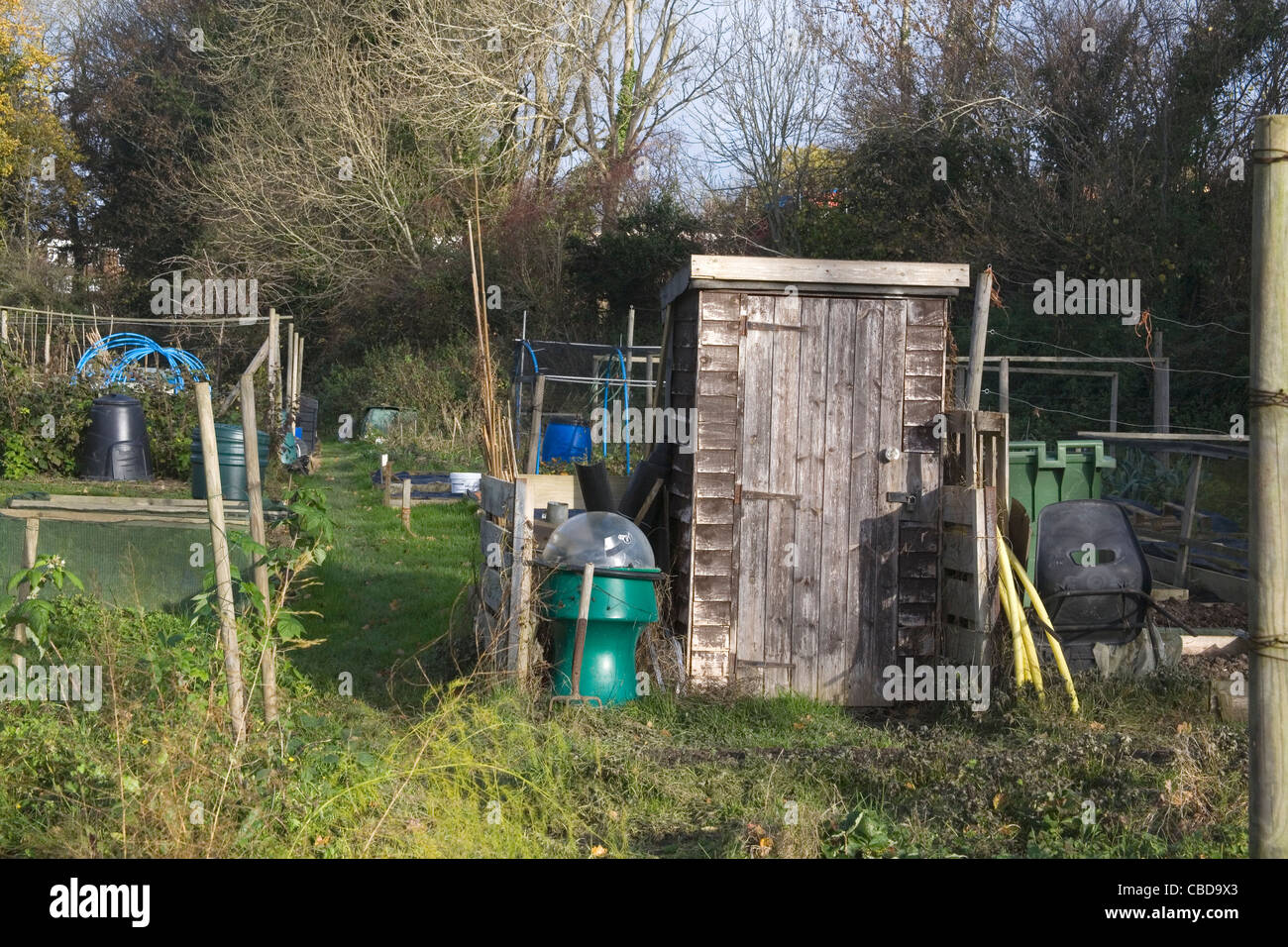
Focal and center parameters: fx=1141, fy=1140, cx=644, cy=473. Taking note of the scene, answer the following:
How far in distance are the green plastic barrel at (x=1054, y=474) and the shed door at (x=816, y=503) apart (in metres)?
2.64

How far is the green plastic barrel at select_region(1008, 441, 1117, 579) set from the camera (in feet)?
32.9

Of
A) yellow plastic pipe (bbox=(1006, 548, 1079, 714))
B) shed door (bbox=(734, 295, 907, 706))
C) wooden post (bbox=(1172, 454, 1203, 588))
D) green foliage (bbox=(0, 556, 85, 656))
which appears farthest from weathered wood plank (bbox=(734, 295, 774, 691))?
wooden post (bbox=(1172, 454, 1203, 588))

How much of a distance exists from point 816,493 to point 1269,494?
4512mm

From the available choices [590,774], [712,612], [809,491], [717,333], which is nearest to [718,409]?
[717,333]

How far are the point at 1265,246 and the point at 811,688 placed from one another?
5008mm

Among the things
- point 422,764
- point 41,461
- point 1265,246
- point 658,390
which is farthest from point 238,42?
point 1265,246

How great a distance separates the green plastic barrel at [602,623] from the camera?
6.94 m

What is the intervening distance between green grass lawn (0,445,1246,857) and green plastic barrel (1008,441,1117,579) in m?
2.99

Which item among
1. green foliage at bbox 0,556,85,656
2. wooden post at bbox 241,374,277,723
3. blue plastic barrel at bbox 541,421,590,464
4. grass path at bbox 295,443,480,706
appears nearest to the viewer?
green foliage at bbox 0,556,85,656

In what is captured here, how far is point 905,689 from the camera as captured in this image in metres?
7.76

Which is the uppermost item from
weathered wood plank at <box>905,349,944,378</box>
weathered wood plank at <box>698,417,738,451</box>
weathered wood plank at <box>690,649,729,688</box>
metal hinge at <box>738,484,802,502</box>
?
weathered wood plank at <box>905,349,944,378</box>

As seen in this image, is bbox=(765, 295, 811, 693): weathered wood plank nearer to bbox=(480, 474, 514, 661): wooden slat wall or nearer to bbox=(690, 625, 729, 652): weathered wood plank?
bbox=(690, 625, 729, 652): weathered wood plank

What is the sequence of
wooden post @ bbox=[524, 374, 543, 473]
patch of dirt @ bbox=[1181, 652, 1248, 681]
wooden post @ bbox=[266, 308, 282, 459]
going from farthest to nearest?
wooden post @ bbox=[266, 308, 282, 459] → wooden post @ bbox=[524, 374, 543, 473] → patch of dirt @ bbox=[1181, 652, 1248, 681]

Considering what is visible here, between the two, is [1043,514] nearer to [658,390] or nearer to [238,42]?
[658,390]
